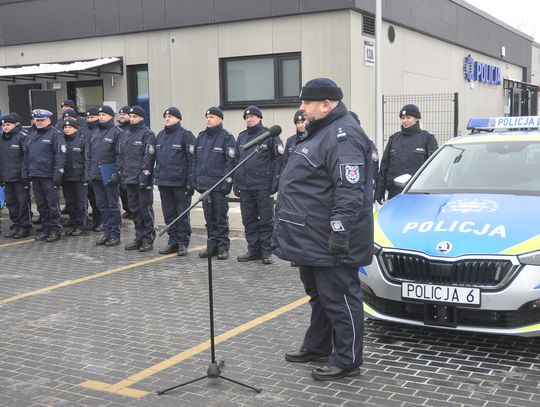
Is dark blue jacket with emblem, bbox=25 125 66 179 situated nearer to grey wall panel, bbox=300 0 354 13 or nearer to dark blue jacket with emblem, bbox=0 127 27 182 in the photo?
dark blue jacket with emblem, bbox=0 127 27 182

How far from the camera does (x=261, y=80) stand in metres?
14.2

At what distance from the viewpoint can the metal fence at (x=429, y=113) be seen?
49.4 ft

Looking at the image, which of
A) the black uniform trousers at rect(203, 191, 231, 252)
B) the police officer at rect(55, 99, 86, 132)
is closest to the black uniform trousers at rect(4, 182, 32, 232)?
the police officer at rect(55, 99, 86, 132)

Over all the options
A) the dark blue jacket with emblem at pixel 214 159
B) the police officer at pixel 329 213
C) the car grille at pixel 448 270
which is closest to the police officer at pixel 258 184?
the dark blue jacket with emblem at pixel 214 159

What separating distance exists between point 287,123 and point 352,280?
9576mm

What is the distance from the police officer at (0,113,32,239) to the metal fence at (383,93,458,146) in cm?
808

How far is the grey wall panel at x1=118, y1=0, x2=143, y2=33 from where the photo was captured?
1520 cm

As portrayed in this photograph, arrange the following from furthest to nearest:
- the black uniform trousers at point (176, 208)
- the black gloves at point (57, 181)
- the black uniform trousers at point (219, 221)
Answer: the black gloves at point (57, 181)
the black uniform trousers at point (176, 208)
the black uniform trousers at point (219, 221)

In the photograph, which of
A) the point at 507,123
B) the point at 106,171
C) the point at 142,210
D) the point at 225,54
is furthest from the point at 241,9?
the point at 507,123

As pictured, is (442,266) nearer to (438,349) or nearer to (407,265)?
(407,265)

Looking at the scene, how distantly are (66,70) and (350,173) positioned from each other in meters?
12.1

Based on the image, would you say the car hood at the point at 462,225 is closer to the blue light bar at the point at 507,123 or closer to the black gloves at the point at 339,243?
the black gloves at the point at 339,243

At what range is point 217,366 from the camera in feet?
14.4

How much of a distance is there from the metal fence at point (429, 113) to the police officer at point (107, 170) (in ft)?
24.0
